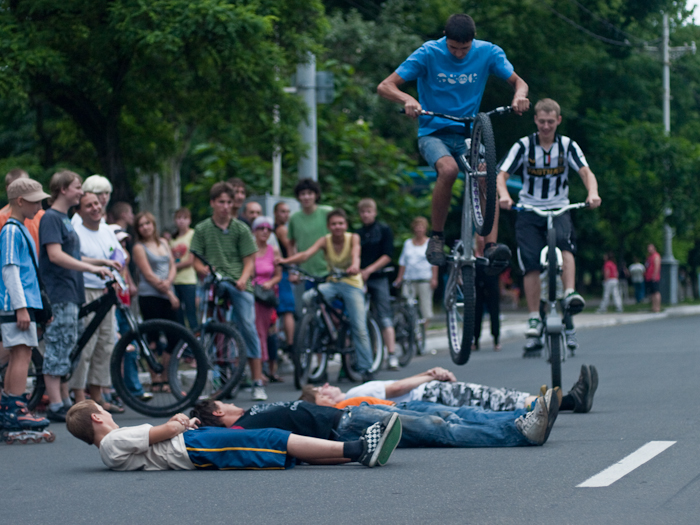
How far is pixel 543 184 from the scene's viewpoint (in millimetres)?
8250

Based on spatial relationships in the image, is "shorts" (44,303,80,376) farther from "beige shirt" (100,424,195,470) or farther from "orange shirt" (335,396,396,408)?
"orange shirt" (335,396,396,408)

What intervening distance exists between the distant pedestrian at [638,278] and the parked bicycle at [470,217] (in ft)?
91.9

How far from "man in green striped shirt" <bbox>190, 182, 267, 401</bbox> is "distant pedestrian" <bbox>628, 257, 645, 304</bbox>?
86.5 feet

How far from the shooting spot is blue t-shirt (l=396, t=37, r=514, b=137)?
7094 millimetres

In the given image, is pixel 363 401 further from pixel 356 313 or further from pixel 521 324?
pixel 521 324

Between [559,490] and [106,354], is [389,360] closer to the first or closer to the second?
[106,354]

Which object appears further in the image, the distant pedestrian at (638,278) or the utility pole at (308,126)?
the distant pedestrian at (638,278)

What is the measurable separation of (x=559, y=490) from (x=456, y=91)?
3.18 metres

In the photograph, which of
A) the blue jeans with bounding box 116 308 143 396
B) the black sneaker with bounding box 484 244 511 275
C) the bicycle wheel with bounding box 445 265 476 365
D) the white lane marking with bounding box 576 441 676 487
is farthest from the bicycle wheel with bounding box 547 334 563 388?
the blue jeans with bounding box 116 308 143 396

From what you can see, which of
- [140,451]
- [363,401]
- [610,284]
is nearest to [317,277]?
[363,401]

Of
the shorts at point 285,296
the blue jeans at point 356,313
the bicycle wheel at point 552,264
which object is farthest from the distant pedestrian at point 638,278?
the bicycle wheel at point 552,264

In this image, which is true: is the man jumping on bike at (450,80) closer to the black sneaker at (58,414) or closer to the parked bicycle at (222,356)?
the parked bicycle at (222,356)

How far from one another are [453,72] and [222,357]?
12.1ft

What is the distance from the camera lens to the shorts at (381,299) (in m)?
12.2
